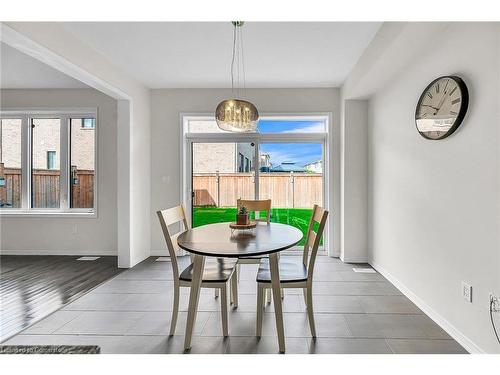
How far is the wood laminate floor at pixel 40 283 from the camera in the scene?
8.13 ft

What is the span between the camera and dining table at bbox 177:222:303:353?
5.89 ft

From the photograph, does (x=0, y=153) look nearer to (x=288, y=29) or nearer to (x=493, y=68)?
(x=288, y=29)

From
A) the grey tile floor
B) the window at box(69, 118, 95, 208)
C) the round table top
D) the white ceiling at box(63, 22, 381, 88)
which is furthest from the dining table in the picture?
the window at box(69, 118, 95, 208)

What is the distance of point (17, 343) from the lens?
204cm

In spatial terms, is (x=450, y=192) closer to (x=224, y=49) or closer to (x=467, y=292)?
(x=467, y=292)

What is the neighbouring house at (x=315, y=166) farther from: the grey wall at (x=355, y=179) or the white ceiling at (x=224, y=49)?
the white ceiling at (x=224, y=49)

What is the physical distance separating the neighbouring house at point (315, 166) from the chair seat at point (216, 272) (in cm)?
254

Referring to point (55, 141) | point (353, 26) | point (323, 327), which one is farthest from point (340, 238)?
point (55, 141)

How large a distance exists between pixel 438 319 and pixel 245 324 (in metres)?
1.55

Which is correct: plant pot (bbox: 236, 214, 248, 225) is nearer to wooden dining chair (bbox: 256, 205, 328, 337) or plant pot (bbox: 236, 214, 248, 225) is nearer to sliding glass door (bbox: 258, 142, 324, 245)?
wooden dining chair (bbox: 256, 205, 328, 337)

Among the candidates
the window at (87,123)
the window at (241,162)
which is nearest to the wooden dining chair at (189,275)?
the window at (241,162)

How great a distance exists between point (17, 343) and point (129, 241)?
1870mm

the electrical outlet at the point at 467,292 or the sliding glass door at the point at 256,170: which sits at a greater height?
the sliding glass door at the point at 256,170

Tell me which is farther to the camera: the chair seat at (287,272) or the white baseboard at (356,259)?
the white baseboard at (356,259)
